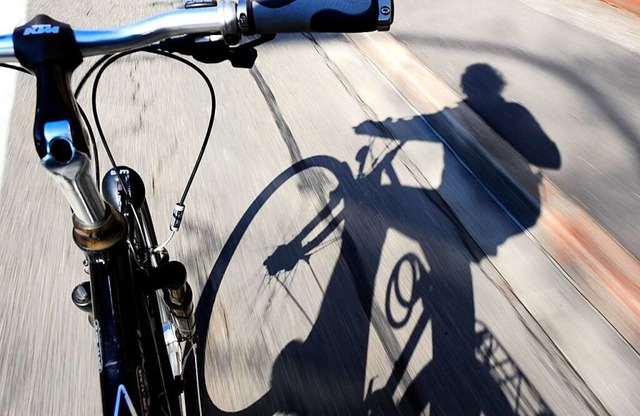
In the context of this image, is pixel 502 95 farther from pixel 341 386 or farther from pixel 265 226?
pixel 341 386

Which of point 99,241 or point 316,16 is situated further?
point 316,16

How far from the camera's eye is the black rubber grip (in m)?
1.23

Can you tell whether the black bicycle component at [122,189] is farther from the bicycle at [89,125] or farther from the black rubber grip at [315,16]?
the black rubber grip at [315,16]

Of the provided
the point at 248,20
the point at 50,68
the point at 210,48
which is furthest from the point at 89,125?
the point at 248,20

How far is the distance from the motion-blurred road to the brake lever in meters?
1.56

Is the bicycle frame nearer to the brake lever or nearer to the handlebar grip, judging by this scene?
the brake lever

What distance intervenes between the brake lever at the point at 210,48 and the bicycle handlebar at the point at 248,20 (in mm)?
55

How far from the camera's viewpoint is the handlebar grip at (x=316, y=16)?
1.22 meters

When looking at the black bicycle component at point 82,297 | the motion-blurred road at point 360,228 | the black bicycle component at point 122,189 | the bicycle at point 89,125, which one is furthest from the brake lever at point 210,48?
the motion-blurred road at point 360,228

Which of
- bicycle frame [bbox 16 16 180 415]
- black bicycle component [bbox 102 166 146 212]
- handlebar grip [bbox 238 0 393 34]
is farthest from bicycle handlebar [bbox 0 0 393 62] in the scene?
black bicycle component [bbox 102 166 146 212]

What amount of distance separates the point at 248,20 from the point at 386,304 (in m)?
1.79

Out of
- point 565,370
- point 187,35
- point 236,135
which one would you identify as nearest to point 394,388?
point 565,370

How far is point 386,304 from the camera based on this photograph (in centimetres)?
260

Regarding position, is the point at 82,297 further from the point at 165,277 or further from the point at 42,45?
the point at 42,45
